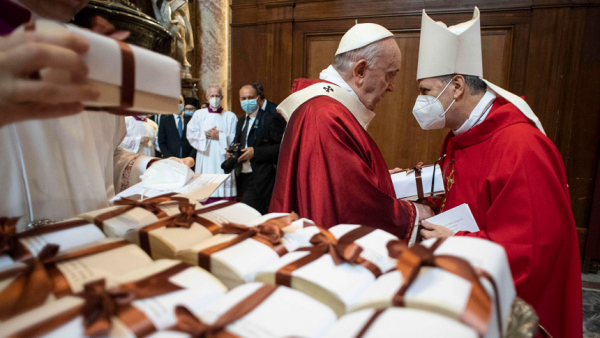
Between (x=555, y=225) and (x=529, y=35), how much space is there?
385cm

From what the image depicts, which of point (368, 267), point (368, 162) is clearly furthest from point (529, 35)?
point (368, 267)

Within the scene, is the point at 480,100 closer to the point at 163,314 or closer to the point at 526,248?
the point at 526,248

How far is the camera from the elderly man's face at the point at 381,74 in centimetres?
211

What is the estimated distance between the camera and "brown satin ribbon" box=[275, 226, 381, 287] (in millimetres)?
625

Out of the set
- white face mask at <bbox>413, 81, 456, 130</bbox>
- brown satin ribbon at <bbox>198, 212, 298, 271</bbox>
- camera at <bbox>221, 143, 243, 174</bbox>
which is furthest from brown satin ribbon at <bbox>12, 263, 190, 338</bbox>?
camera at <bbox>221, 143, 243, 174</bbox>

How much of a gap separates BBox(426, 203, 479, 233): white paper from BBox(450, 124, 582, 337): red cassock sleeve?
0.20 feet

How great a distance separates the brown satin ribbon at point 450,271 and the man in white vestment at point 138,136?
4766mm

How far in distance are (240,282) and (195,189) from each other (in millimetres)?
579

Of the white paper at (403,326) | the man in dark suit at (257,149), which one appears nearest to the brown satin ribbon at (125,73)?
the white paper at (403,326)

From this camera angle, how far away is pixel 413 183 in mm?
2135

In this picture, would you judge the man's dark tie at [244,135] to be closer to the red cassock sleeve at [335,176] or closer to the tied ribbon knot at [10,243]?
the red cassock sleeve at [335,176]

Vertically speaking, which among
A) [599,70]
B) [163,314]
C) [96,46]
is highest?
[599,70]

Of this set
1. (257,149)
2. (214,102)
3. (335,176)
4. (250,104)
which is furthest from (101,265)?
(214,102)

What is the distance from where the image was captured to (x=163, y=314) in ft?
1.64
